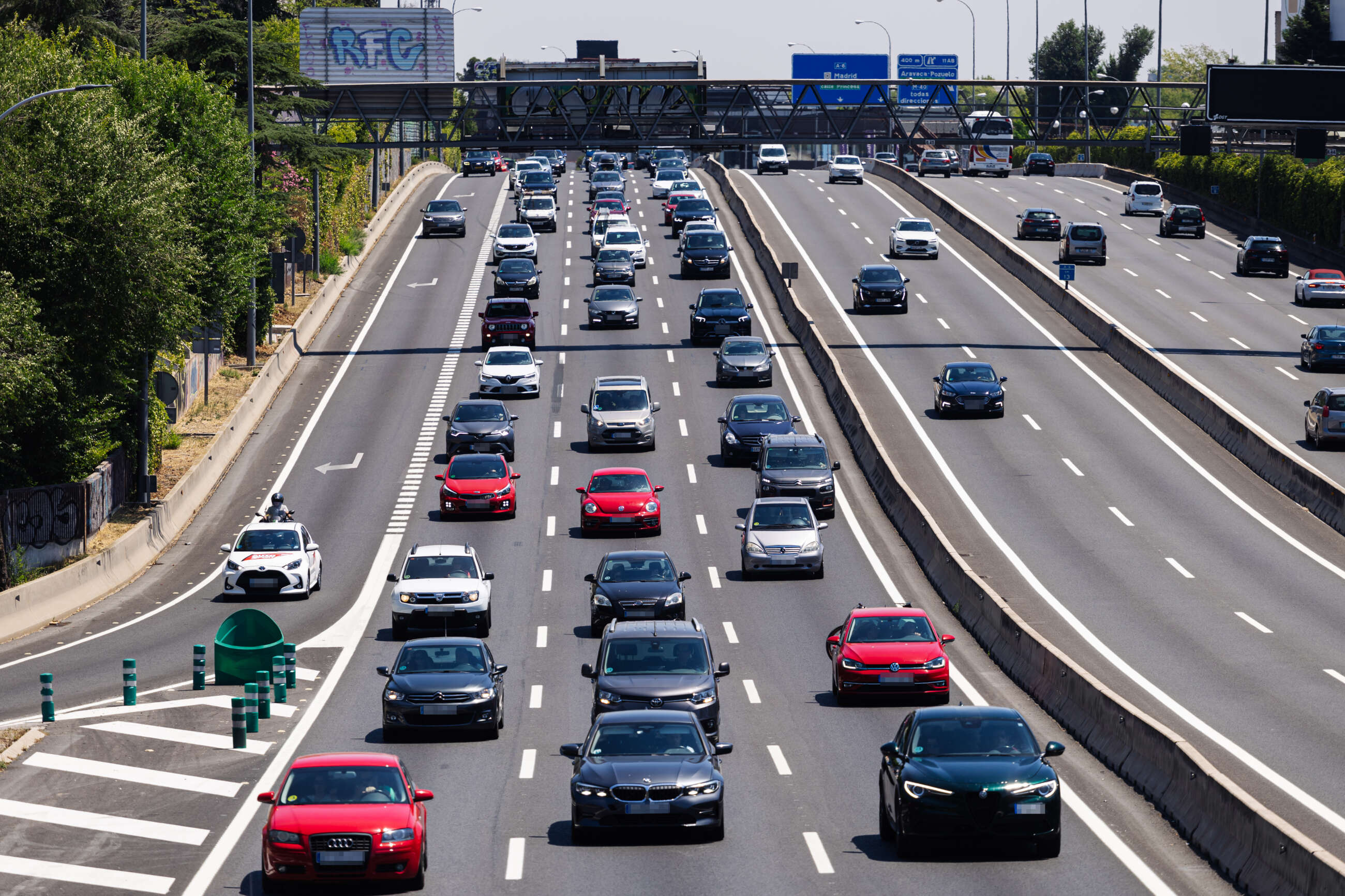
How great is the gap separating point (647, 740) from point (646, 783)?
Answer: 0.91 metres

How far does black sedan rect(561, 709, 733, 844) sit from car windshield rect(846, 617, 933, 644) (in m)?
7.46

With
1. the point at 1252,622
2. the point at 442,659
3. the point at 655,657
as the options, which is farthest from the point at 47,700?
the point at 1252,622

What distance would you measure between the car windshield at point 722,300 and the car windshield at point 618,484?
70.8 ft

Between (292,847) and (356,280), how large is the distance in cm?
6214

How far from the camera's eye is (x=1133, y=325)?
6334cm

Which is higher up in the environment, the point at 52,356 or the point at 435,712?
the point at 52,356

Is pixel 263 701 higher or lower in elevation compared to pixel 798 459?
lower

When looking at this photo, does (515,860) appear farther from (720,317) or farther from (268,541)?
(720,317)

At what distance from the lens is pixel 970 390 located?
5069cm

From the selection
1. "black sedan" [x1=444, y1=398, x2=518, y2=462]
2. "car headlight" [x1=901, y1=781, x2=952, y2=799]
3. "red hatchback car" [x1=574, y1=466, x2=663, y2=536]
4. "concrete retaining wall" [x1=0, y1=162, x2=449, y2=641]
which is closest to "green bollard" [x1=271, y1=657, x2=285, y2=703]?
"concrete retaining wall" [x1=0, y1=162, x2=449, y2=641]

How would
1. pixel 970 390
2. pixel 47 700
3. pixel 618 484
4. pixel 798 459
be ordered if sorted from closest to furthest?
1. pixel 47 700
2. pixel 618 484
3. pixel 798 459
4. pixel 970 390

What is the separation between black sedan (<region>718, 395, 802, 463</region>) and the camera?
46.0 metres

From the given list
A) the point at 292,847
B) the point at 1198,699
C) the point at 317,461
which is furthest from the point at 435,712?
the point at 317,461

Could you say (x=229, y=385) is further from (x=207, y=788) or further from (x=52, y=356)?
(x=207, y=788)
